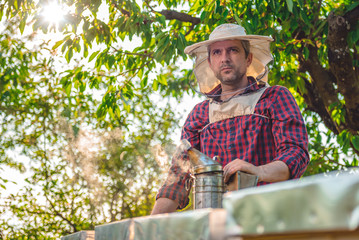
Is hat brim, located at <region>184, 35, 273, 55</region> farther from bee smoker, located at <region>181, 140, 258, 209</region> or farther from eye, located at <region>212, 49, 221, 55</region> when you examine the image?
bee smoker, located at <region>181, 140, 258, 209</region>

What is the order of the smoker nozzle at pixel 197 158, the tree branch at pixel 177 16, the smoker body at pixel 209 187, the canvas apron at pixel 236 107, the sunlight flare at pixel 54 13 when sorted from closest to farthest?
the smoker body at pixel 209 187 < the smoker nozzle at pixel 197 158 < the canvas apron at pixel 236 107 < the sunlight flare at pixel 54 13 < the tree branch at pixel 177 16

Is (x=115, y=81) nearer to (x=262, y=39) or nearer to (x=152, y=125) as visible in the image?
(x=262, y=39)

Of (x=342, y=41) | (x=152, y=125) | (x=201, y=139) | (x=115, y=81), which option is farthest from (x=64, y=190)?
(x=201, y=139)

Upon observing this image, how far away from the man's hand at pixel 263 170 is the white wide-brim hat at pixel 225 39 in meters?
0.84

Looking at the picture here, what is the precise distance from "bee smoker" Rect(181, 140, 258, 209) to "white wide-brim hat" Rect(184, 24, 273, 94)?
100 cm

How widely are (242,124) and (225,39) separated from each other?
554 millimetres

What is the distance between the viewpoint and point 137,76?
621 cm

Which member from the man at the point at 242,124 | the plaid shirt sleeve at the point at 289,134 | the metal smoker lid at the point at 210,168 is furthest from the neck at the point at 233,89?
the metal smoker lid at the point at 210,168

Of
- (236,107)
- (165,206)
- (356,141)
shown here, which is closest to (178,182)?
(165,206)

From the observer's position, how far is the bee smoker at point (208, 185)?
1.77 meters

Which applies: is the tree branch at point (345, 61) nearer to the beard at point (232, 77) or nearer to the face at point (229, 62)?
the face at point (229, 62)

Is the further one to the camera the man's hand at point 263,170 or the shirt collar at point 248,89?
the shirt collar at point 248,89

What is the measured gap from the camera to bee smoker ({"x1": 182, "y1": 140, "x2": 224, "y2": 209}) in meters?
1.77

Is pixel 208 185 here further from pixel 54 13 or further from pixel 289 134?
pixel 54 13
